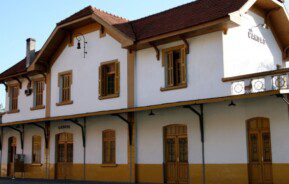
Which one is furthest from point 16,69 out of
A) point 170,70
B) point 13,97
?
point 170,70

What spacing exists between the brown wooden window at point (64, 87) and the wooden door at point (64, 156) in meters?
1.61

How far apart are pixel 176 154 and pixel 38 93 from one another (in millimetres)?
9111

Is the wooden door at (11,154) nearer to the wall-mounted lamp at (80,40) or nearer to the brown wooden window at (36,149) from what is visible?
the brown wooden window at (36,149)

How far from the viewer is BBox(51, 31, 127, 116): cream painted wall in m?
17.8

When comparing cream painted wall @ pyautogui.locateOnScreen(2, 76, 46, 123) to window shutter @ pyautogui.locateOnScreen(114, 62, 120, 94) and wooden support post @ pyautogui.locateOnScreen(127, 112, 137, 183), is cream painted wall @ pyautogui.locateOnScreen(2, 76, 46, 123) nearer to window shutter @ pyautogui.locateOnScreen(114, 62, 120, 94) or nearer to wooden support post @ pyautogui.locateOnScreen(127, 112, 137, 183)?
window shutter @ pyautogui.locateOnScreen(114, 62, 120, 94)

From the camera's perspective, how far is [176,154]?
1591cm

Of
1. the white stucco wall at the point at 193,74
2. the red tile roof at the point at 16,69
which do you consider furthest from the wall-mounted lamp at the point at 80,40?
the red tile roof at the point at 16,69

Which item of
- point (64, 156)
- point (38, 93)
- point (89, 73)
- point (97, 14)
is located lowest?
point (64, 156)

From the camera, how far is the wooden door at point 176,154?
615 inches

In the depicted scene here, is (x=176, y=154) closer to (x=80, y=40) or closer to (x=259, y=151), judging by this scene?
(x=259, y=151)

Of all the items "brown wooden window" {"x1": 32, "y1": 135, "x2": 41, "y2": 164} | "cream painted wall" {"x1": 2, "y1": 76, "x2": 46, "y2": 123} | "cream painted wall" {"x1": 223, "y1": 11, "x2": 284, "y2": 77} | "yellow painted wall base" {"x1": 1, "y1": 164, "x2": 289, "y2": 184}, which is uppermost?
"cream painted wall" {"x1": 223, "y1": 11, "x2": 284, "y2": 77}

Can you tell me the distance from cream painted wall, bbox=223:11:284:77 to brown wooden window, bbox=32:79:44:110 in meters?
10.5

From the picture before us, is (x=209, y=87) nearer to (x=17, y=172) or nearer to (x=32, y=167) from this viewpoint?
(x=32, y=167)

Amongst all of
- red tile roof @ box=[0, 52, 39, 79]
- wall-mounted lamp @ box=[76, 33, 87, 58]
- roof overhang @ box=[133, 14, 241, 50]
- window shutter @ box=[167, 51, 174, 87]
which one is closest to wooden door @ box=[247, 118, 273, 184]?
roof overhang @ box=[133, 14, 241, 50]
